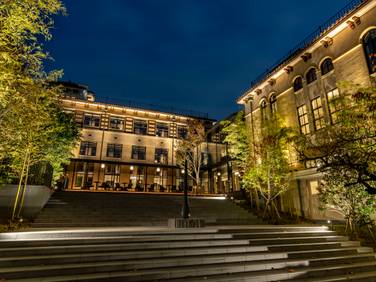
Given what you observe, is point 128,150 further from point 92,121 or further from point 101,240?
point 101,240

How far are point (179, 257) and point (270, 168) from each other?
9.42m

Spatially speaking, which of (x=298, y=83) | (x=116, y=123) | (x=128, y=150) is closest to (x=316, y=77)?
(x=298, y=83)

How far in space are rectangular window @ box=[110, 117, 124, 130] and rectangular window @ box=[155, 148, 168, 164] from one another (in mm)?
5341

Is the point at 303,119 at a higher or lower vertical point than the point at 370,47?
lower

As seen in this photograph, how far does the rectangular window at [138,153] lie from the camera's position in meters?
28.2

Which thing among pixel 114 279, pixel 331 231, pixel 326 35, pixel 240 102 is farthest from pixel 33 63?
pixel 240 102

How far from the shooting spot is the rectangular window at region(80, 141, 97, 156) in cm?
2605

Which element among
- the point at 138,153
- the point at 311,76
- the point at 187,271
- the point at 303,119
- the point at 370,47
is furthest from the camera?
the point at 138,153

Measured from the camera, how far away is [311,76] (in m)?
15.9

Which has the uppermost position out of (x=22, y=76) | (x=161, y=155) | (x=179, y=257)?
(x=161, y=155)

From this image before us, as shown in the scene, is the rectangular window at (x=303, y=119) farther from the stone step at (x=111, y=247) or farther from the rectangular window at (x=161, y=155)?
the rectangular window at (x=161, y=155)

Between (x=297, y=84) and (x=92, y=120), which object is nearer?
(x=297, y=84)

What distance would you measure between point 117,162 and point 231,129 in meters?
14.6

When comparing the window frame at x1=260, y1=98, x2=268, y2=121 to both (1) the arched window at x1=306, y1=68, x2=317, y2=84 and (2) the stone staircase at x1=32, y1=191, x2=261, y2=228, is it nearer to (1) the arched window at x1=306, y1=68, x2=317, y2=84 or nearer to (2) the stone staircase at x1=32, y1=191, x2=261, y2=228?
(1) the arched window at x1=306, y1=68, x2=317, y2=84
